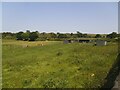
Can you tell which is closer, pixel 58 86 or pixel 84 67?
pixel 58 86

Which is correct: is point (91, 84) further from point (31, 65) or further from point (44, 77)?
point (31, 65)

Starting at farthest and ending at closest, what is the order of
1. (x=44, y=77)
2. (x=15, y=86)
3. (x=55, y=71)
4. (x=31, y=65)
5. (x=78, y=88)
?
1. (x=31, y=65)
2. (x=55, y=71)
3. (x=44, y=77)
4. (x=15, y=86)
5. (x=78, y=88)

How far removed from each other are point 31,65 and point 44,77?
5726 mm

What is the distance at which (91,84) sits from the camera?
1586 centimetres

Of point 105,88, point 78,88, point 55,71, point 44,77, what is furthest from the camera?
point 55,71

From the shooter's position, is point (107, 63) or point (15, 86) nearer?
point (15, 86)

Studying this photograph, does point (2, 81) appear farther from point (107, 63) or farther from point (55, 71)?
point (107, 63)

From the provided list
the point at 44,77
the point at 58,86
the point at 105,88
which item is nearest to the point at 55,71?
the point at 44,77

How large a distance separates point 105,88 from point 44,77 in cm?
618

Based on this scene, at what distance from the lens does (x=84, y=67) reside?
68.8 ft

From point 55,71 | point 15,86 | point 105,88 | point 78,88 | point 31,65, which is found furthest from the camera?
point 31,65

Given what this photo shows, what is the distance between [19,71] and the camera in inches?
864

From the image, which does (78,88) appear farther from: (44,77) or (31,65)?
(31,65)

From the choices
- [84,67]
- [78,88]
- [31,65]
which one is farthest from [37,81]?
[31,65]
